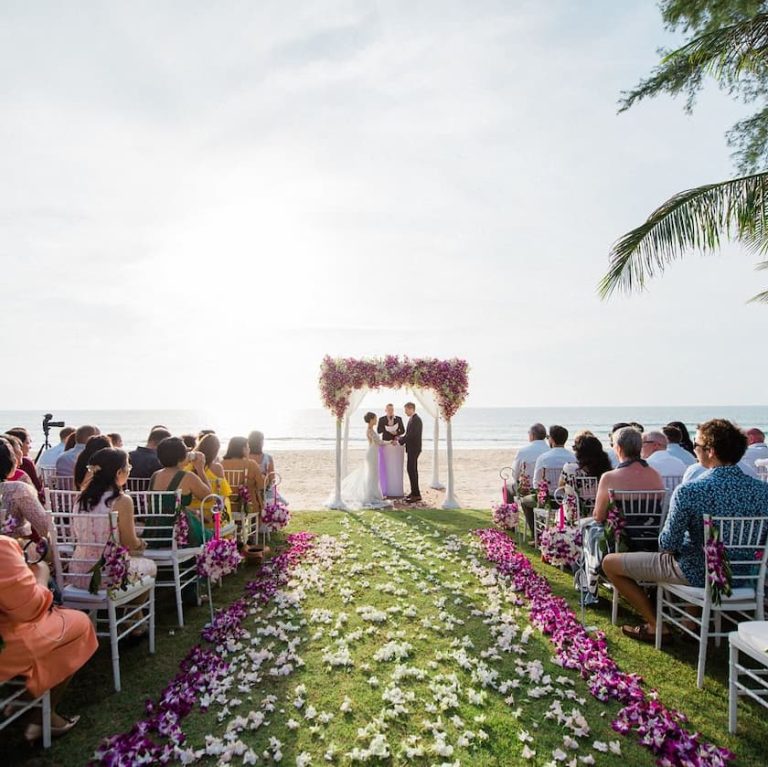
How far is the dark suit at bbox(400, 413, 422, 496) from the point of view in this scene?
1310cm

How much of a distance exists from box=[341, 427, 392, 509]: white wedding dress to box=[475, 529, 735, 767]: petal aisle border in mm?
6316

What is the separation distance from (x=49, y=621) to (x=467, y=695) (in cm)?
283

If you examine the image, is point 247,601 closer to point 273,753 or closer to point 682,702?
point 273,753

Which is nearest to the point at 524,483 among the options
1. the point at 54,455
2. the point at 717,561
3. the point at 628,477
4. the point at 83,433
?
the point at 628,477

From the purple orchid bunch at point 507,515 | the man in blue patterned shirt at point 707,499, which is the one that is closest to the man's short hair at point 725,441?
the man in blue patterned shirt at point 707,499

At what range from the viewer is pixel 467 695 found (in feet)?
12.3

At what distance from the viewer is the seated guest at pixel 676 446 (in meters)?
7.00

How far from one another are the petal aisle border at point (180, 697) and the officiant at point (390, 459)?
7.26 meters

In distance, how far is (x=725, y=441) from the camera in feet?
12.8

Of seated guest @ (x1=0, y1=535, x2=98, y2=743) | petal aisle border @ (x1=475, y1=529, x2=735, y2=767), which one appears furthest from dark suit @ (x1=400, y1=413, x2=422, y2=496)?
seated guest @ (x1=0, y1=535, x2=98, y2=743)

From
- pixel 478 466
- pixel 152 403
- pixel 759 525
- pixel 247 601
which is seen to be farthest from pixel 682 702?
pixel 152 403

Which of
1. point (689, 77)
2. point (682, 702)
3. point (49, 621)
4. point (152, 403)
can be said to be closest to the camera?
point (49, 621)

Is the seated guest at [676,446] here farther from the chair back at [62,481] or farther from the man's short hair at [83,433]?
the chair back at [62,481]

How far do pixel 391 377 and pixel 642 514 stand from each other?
8453mm
